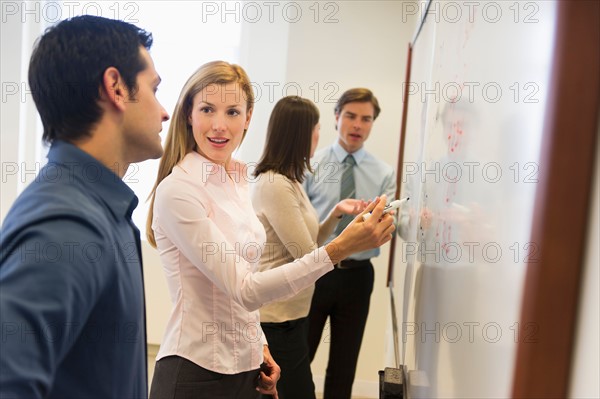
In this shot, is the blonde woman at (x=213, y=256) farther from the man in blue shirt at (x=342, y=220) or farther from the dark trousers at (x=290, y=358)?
the man in blue shirt at (x=342, y=220)

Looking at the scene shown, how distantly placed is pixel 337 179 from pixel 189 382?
5.48 ft

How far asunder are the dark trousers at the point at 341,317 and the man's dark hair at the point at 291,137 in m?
0.70

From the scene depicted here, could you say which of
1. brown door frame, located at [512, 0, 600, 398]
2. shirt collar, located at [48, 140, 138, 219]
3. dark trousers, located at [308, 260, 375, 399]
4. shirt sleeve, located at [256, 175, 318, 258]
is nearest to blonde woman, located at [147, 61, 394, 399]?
shirt sleeve, located at [256, 175, 318, 258]

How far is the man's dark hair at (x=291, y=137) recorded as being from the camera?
1858 millimetres

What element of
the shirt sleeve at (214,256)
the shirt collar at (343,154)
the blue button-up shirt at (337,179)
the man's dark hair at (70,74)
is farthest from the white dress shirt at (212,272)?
the shirt collar at (343,154)

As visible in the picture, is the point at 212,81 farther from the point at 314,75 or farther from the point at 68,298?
the point at 314,75

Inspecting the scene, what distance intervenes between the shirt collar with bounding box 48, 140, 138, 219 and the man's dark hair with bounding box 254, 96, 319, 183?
1.03 metres

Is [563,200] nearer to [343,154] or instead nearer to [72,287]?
[72,287]

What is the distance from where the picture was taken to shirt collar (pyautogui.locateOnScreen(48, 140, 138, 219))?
77cm

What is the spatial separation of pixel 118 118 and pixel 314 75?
2624 mm

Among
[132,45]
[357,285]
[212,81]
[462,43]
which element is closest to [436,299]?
[462,43]

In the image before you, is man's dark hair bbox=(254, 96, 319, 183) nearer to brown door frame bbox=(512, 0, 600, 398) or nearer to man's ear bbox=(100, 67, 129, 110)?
man's ear bbox=(100, 67, 129, 110)

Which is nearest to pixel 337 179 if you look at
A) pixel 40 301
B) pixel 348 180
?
pixel 348 180

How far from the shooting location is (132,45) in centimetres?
88
